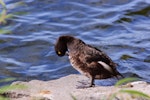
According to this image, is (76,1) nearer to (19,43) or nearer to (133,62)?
(19,43)

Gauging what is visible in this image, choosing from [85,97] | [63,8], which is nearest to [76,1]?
[63,8]

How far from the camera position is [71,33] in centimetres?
955

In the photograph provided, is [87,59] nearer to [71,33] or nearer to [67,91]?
[67,91]

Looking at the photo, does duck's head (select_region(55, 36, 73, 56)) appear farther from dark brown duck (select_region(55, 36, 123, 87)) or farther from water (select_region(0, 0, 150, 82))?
water (select_region(0, 0, 150, 82))

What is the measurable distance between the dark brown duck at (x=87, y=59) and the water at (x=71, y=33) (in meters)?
1.71

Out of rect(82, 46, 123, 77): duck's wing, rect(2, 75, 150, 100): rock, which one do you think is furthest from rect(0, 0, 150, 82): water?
rect(82, 46, 123, 77): duck's wing

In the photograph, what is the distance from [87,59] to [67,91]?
45 centimetres

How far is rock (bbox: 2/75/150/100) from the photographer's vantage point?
523 centimetres

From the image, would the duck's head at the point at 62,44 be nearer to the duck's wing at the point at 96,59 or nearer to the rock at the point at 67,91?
the duck's wing at the point at 96,59

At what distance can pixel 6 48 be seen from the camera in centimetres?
907

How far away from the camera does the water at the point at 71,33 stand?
823cm

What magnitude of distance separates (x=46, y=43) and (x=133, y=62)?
1651 millimetres

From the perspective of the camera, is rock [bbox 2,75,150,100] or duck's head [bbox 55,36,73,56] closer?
rock [bbox 2,75,150,100]

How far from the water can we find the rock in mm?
1639
